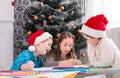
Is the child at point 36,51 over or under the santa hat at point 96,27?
under

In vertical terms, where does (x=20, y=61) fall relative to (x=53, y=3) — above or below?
below

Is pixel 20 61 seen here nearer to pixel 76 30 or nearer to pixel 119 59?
pixel 119 59

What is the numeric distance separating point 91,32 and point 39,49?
41cm

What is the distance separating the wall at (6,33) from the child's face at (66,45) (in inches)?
38.4

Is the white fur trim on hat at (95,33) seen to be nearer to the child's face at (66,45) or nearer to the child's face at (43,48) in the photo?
the child's face at (43,48)

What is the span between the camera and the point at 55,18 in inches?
118

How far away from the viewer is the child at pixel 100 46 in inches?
67.1

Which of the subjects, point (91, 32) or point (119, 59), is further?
point (91, 32)

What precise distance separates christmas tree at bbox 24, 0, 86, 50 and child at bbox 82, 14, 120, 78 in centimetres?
112

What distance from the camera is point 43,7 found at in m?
3.07

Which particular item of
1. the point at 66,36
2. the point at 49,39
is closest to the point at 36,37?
the point at 49,39

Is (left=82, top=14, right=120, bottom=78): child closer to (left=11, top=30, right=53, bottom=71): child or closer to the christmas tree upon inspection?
(left=11, top=30, right=53, bottom=71): child

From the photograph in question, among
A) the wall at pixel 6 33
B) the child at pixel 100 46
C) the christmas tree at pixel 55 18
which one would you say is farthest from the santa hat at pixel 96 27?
the wall at pixel 6 33

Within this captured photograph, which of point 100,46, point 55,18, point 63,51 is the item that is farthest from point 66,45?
point 100,46
